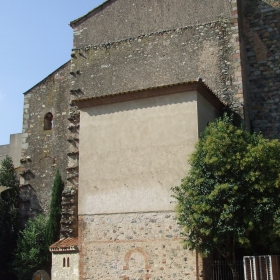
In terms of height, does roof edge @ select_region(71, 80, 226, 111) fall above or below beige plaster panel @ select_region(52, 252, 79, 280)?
above

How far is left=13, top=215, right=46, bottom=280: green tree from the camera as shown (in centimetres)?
2156

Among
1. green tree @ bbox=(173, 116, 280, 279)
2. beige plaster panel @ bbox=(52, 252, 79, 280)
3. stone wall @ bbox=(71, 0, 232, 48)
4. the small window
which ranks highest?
stone wall @ bbox=(71, 0, 232, 48)

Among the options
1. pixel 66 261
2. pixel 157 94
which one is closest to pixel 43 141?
pixel 66 261

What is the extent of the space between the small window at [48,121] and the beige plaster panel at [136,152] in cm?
670

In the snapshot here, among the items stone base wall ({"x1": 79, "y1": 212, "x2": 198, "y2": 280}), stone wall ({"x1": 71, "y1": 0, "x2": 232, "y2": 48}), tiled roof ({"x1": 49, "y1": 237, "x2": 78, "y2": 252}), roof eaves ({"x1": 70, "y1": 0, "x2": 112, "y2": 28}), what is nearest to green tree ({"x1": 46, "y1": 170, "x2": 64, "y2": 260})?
tiled roof ({"x1": 49, "y1": 237, "x2": 78, "y2": 252})

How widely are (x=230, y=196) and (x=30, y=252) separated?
1043 cm

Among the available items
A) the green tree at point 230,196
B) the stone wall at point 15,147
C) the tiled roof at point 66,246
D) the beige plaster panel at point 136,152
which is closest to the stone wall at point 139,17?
the beige plaster panel at point 136,152

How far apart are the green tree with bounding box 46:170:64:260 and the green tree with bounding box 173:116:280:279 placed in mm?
7975

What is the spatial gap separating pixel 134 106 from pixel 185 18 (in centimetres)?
517

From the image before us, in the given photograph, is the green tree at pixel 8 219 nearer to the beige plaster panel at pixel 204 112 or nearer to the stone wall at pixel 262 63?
the beige plaster panel at pixel 204 112

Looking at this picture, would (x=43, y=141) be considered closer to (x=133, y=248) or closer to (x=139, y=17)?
(x=139, y=17)

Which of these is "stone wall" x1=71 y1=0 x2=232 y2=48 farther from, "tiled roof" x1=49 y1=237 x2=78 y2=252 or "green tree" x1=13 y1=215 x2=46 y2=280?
"tiled roof" x1=49 y1=237 x2=78 y2=252

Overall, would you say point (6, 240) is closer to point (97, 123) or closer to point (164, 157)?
point (97, 123)

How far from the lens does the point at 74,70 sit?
22.2m
